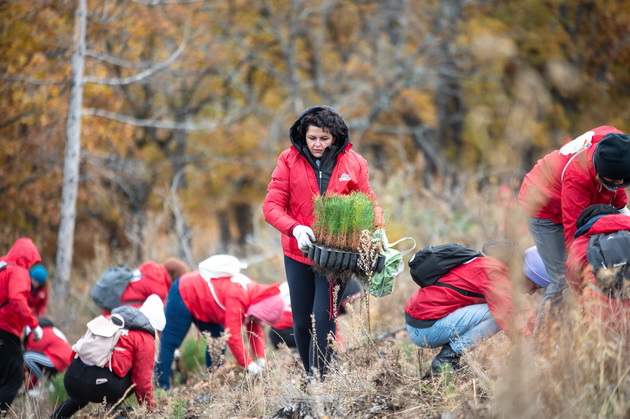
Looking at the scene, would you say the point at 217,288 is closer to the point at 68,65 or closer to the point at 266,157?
the point at 68,65

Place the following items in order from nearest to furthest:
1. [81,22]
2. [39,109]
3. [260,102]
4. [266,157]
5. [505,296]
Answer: [505,296]
[81,22]
[39,109]
[266,157]
[260,102]

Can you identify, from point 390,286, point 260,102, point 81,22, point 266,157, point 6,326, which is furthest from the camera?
point 260,102

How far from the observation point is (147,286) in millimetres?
6906

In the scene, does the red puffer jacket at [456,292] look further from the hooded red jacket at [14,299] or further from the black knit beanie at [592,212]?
the hooded red jacket at [14,299]

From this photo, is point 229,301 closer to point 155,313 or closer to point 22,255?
point 155,313

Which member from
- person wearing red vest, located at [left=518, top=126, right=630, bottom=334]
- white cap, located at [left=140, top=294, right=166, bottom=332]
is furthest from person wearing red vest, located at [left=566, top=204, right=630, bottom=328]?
white cap, located at [left=140, top=294, right=166, bottom=332]

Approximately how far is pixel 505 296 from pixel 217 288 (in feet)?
10.1

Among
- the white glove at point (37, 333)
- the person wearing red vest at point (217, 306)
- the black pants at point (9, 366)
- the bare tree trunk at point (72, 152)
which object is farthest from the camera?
the bare tree trunk at point (72, 152)

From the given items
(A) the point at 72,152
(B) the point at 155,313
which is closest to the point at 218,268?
(B) the point at 155,313

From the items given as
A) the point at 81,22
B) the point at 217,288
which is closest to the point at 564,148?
the point at 217,288

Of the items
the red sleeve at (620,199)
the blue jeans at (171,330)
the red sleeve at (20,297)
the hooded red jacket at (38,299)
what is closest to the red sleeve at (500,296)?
the red sleeve at (620,199)

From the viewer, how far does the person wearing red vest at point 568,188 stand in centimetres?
395

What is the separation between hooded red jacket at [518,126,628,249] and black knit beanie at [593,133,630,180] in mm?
153

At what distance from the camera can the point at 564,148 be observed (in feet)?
14.6
